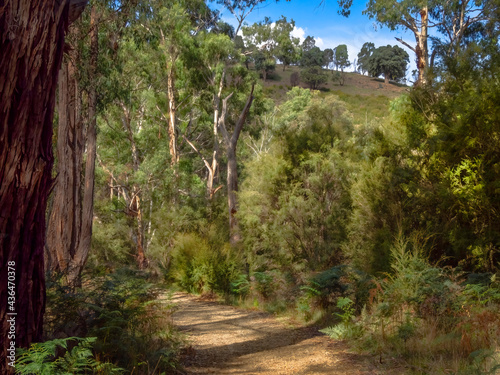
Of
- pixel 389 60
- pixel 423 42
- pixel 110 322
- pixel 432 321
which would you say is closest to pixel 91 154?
pixel 110 322

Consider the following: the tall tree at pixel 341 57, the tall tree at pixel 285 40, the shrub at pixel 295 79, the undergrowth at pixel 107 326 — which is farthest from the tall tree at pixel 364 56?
the undergrowth at pixel 107 326

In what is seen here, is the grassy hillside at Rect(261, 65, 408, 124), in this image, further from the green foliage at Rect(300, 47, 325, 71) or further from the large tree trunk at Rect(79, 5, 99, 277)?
the large tree trunk at Rect(79, 5, 99, 277)

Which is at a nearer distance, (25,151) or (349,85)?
(25,151)

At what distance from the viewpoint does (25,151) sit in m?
3.17

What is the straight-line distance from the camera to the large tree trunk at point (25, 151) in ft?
10.0

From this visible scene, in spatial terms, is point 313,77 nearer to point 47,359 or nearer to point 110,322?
point 110,322

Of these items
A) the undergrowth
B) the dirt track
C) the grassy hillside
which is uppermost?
the grassy hillside

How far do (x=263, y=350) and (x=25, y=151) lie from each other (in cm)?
442

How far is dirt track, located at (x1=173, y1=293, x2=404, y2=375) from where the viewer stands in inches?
201

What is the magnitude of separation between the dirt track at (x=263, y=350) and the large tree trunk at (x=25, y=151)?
246 centimetres

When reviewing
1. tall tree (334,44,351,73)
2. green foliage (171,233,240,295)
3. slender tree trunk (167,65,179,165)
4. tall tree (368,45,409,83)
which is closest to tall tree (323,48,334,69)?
tall tree (334,44,351,73)

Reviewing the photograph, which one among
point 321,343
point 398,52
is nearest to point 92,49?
point 321,343

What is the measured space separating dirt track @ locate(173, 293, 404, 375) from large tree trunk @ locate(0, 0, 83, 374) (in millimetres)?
2461

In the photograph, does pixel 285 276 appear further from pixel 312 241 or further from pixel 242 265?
pixel 242 265
